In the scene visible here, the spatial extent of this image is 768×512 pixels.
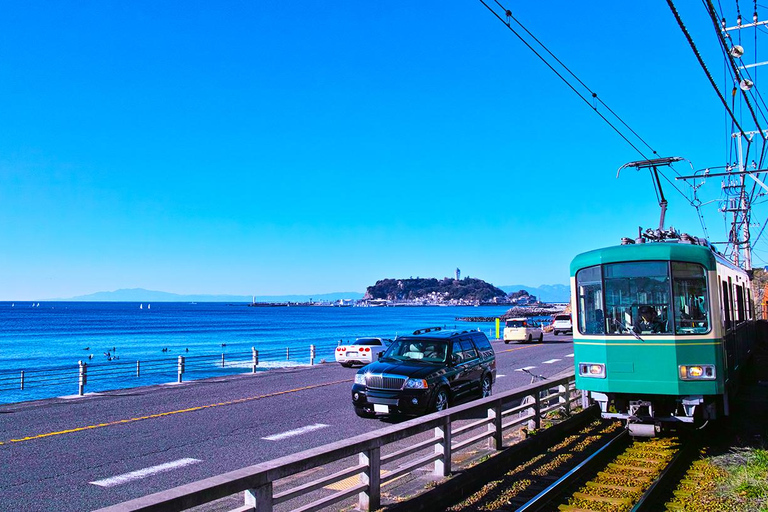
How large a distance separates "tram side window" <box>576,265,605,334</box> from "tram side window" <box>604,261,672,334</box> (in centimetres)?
13

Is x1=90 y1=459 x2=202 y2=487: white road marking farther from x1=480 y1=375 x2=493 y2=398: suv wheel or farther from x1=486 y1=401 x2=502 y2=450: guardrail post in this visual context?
x1=480 y1=375 x2=493 y2=398: suv wheel

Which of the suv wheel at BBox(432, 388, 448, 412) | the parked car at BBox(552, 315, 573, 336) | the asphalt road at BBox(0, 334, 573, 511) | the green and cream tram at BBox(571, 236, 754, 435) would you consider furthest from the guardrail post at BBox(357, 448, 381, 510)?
the parked car at BBox(552, 315, 573, 336)

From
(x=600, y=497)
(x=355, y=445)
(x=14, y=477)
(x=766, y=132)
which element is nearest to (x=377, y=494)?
(x=355, y=445)

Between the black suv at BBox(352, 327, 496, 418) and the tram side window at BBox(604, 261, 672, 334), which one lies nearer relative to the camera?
the tram side window at BBox(604, 261, 672, 334)

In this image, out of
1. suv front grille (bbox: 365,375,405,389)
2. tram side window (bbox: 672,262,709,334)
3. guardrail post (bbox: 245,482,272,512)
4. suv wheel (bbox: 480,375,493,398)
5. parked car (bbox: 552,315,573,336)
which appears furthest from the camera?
parked car (bbox: 552,315,573,336)

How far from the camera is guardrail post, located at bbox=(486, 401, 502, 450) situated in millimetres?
9180

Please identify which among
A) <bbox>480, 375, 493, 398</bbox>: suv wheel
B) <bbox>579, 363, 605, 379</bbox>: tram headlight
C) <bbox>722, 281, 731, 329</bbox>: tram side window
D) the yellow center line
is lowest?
the yellow center line

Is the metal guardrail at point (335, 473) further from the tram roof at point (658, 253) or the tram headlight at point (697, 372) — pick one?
the tram roof at point (658, 253)

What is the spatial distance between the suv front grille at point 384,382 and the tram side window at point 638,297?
4290 mm

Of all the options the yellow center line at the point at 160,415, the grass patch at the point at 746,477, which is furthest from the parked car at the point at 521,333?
the grass patch at the point at 746,477

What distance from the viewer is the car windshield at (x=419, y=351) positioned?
526 inches

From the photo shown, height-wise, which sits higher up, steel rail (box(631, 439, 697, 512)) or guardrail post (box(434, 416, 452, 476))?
guardrail post (box(434, 416, 452, 476))

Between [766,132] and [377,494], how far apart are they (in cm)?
1519

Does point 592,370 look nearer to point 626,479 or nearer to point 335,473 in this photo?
point 626,479
